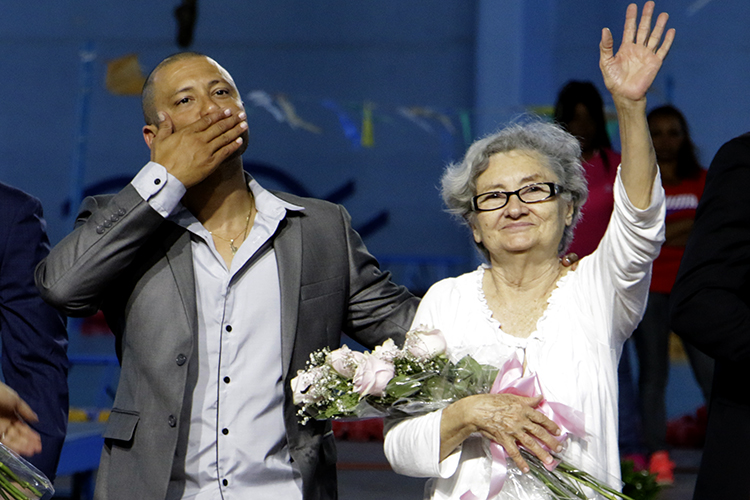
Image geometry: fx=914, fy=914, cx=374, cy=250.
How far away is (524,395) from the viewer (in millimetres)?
1897

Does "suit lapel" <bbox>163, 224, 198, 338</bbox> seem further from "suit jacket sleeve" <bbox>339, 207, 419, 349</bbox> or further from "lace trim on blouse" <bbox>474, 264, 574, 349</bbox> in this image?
"lace trim on blouse" <bbox>474, 264, 574, 349</bbox>

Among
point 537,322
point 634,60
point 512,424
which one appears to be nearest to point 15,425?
point 512,424

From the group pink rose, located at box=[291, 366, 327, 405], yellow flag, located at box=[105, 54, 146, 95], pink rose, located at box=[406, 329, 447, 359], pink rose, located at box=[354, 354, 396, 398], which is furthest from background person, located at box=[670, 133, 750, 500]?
yellow flag, located at box=[105, 54, 146, 95]

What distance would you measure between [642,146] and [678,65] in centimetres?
843

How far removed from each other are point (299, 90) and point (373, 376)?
9516 mm

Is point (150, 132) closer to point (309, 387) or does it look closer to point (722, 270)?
point (309, 387)

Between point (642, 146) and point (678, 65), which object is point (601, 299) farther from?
point (678, 65)

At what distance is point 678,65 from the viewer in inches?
382

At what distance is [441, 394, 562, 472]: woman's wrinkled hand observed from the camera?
1838mm

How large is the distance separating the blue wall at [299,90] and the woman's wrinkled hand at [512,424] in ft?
29.2

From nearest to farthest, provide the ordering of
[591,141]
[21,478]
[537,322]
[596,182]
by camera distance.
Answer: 1. [21,478]
2. [537,322]
3. [596,182]
4. [591,141]

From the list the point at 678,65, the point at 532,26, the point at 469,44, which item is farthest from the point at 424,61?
the point at 678,65

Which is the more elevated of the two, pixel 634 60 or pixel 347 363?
pixel 634 60

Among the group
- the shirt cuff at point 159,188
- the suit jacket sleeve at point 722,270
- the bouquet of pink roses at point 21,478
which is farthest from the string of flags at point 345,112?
the bouquet of pink roses at point 21,478
